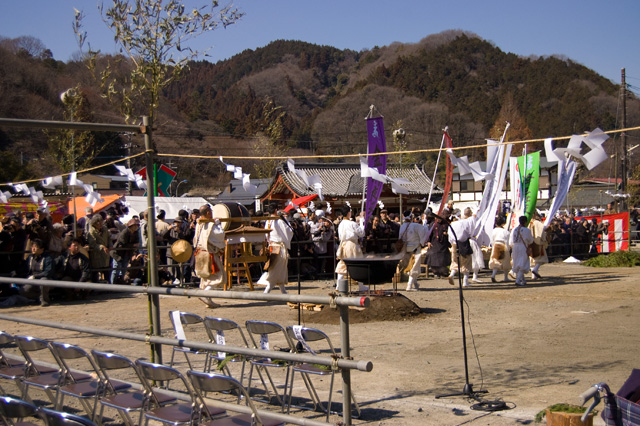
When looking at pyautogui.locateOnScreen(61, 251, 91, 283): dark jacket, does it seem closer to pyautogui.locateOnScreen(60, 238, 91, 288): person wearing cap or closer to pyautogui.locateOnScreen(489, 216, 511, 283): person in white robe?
pyautogui.locateOnScreen(60, 238, 91, 288): person wearing cap

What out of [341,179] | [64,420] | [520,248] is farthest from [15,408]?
[341,179]

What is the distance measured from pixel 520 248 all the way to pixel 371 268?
6529mm

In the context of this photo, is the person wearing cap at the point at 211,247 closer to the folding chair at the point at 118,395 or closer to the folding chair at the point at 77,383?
the folding chair at the point at 77,383

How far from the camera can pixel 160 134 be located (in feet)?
192

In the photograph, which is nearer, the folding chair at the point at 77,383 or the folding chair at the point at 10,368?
the folding chair at the point at 77,383

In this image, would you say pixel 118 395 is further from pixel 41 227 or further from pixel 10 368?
pixel 41 227

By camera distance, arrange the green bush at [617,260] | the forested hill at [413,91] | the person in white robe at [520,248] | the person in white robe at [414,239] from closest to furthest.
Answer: the person in white robe at [414,239] → the person in white robe at [520,248] → the green bush at [617,260] → the forested hill at [413,91]

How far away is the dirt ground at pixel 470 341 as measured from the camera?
5969 mm

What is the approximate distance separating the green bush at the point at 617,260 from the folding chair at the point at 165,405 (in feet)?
57.5

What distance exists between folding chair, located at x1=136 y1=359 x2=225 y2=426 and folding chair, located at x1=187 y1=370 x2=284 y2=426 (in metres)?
0.06

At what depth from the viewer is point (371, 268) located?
31.8 ft

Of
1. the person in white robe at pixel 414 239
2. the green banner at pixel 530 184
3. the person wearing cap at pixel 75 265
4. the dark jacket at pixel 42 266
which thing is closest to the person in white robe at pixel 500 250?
the green banner at pixel 530 184

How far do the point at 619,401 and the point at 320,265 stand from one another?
1379 centimetres

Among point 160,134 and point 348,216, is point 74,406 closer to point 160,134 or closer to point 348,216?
point 348,216
